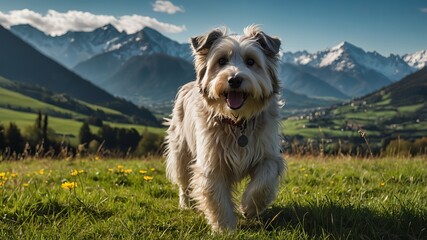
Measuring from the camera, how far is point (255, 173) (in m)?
6.25

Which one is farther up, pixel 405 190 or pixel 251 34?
pixel 251 34

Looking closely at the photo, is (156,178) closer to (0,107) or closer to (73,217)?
(73,217)

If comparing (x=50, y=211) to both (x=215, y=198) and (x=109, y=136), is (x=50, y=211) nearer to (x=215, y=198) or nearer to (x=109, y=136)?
(x=215, y=198)

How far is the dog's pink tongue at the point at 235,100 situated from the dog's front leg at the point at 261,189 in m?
0.93

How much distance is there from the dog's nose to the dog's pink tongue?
0.60 ft

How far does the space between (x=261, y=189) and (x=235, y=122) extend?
1.01 metres

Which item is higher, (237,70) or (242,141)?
(237,70)

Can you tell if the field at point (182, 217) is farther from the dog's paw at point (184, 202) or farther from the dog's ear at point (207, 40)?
the dog's ear at point (207, 40)

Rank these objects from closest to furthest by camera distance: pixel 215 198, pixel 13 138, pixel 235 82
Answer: pixel 235 82
pixel 215 198
pixel 13 138

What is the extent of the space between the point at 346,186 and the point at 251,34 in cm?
384

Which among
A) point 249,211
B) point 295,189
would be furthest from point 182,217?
point 295,189

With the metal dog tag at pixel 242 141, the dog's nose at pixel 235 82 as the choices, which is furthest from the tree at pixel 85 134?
the dog's nose at pixel 235 82

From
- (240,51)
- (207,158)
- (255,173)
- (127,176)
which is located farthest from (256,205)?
(127,176)

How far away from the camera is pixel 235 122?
6.23m
